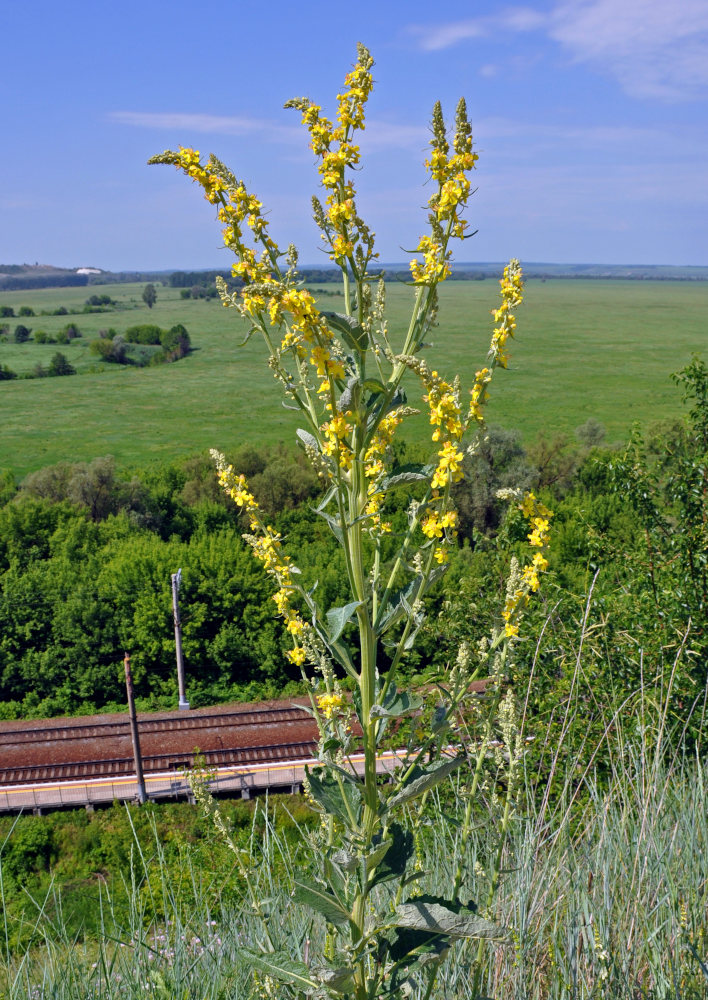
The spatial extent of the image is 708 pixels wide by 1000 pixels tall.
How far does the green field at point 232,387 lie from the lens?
63.8 m

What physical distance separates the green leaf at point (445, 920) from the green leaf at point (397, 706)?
1.92 ft

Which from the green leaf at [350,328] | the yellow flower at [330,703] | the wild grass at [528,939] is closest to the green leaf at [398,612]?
the yellow flower at [330,703]

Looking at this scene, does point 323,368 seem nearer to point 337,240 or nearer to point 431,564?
point 337,240

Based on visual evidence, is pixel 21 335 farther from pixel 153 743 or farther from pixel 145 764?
pixel 145 764

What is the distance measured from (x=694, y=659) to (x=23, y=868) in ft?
52.3

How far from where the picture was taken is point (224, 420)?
7219 centimetres

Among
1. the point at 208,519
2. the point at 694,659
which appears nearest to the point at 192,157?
the point at 694,659

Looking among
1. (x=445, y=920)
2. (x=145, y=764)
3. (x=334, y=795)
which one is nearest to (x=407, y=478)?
(x=334, y=795)

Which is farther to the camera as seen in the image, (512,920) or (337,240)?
(512,920)

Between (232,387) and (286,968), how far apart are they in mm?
86660

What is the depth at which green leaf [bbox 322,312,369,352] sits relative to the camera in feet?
7.30

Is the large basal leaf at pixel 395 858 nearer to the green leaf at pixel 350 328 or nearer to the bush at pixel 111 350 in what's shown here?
the green leaf at pixel 350 328

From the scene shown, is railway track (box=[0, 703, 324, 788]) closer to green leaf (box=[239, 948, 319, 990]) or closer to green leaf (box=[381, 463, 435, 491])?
green leaf (box=[239, 948, 319, 990])

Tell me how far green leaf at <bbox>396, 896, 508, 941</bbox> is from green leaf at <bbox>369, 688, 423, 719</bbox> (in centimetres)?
59
